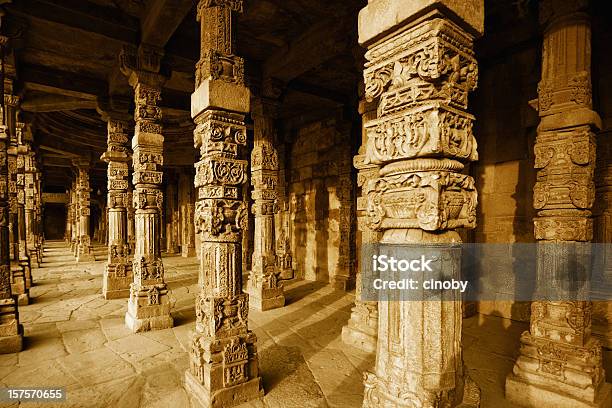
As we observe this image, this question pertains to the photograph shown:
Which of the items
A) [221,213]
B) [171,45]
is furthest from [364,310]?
[171,45]

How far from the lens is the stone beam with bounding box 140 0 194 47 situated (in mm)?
5031

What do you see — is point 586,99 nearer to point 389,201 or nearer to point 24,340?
point 389,201

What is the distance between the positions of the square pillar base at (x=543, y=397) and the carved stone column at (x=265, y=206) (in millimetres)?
4842

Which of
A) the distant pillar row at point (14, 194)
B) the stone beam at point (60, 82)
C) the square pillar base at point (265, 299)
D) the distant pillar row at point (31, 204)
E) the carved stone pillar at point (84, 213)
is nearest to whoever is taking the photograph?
the distant pillar row at point (14, 194)

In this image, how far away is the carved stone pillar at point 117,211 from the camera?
812cm

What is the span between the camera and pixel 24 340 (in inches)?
203

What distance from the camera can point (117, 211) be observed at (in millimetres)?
8461

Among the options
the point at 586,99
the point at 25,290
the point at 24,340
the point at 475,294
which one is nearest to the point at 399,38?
the point at 586,99

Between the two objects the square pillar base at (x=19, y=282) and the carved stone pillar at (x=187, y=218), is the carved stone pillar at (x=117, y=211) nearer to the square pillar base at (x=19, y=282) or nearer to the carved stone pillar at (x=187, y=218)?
the square pillar base at (x=19, y=282)

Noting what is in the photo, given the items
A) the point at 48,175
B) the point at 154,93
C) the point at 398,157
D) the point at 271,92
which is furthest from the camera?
the point at 48,175

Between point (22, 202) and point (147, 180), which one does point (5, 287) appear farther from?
point (22, 202)

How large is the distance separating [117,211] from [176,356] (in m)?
5.27

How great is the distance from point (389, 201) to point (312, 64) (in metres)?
5.75
